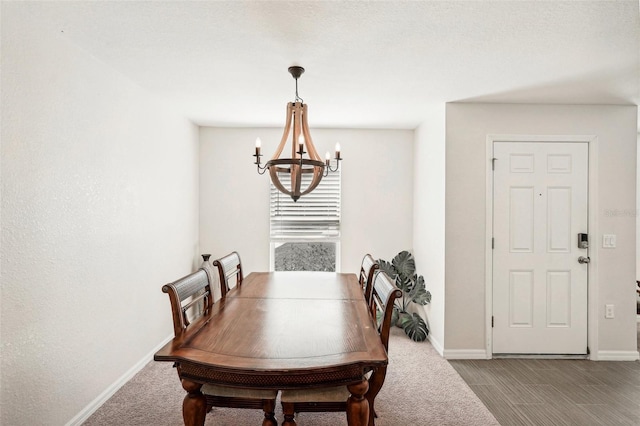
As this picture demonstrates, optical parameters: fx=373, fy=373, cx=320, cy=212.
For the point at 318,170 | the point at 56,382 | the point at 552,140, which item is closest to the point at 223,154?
the point at 318,170

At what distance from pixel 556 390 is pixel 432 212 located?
185 centimetres

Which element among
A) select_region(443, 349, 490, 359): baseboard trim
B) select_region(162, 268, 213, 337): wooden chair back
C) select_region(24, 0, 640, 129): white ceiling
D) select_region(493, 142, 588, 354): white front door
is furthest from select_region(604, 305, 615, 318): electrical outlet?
select_region(162, 268, 213, 337): wooden chair back

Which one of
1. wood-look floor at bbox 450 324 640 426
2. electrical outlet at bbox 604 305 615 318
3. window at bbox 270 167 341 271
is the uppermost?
window at bbox 270 167 341 271

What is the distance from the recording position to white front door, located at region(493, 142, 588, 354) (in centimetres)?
355

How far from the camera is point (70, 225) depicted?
230cm

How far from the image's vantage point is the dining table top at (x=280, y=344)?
4.83 ft

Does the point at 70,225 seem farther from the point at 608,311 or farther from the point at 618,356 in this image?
the point at 618,356

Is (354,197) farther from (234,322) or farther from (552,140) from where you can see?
(234,322)

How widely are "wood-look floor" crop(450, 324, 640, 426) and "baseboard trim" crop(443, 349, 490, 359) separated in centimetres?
6

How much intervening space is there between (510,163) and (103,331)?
372 cm

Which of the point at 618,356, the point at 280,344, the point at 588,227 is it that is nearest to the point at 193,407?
the point at 280,344

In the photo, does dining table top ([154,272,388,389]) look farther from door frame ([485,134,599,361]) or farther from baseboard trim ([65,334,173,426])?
door frame ([485,134,599,361])

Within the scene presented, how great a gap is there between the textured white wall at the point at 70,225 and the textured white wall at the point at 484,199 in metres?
2.78

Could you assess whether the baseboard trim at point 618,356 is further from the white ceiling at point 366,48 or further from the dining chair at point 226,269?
the dining chair at point 226,269
